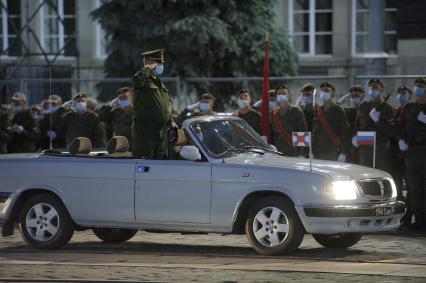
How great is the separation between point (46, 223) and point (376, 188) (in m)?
Answer: 3.82

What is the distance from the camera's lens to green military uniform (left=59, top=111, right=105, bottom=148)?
65.6 feet

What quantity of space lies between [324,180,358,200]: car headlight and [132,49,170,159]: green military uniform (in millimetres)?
2258

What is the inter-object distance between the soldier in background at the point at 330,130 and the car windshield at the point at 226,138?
3.66 metres

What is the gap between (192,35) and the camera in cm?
2919

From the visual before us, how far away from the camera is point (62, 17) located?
37.7 m

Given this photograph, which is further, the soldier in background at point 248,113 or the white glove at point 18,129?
the white glove at point 18,129

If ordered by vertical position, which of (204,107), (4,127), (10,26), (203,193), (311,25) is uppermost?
(10,26)

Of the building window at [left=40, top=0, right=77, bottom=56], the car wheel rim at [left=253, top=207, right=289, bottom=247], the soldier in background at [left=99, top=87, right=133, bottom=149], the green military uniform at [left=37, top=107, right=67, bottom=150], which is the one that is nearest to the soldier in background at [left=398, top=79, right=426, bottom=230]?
the car wheel rim at [left=253, top=207, right=289, bottom=247]

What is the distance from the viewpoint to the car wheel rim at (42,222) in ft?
48.1

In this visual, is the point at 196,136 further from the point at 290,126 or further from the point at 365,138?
the point at 290,126

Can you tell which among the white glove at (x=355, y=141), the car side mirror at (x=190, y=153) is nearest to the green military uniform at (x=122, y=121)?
the white glove at (x=355, y=141)

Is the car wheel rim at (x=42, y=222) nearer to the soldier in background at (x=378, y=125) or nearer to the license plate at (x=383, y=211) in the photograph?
the license plate at (x=383, y=211)

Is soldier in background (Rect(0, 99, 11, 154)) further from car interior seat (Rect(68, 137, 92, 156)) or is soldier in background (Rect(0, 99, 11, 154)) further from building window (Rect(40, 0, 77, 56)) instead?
building window (Rect(40, 0, 77, 56))

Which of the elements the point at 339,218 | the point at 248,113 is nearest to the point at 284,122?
the point at 248,113
